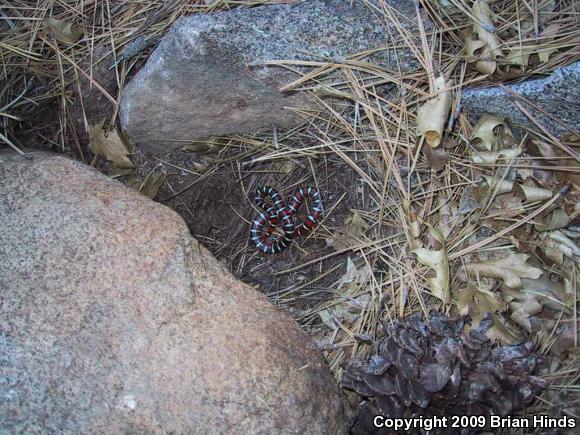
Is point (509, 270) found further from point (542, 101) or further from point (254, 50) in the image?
point (254, 50)

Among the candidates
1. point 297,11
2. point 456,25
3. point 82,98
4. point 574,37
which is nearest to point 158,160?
point 82,98

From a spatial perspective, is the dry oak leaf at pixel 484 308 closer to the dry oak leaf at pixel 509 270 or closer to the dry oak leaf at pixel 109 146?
the dry oak leaf at pixel 509 270

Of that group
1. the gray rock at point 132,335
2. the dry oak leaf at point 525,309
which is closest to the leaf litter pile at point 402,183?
the dry oak leaf at point 525,309

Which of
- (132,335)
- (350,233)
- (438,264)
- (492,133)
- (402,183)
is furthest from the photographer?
(350,233)

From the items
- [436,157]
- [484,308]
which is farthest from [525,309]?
[436,157]

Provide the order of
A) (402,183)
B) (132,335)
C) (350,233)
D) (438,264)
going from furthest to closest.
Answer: (350,233) → (402,183) → (438,264) → (132,335)

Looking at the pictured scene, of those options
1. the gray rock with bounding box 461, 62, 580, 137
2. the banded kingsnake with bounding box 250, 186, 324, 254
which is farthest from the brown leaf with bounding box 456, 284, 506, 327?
the banded kingsnake with bounding box 250, 186, 324, 254

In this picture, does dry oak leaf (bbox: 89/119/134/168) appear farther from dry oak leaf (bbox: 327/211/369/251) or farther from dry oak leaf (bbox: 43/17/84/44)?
dry oak leaf (bbox: 327/211/369/251)
